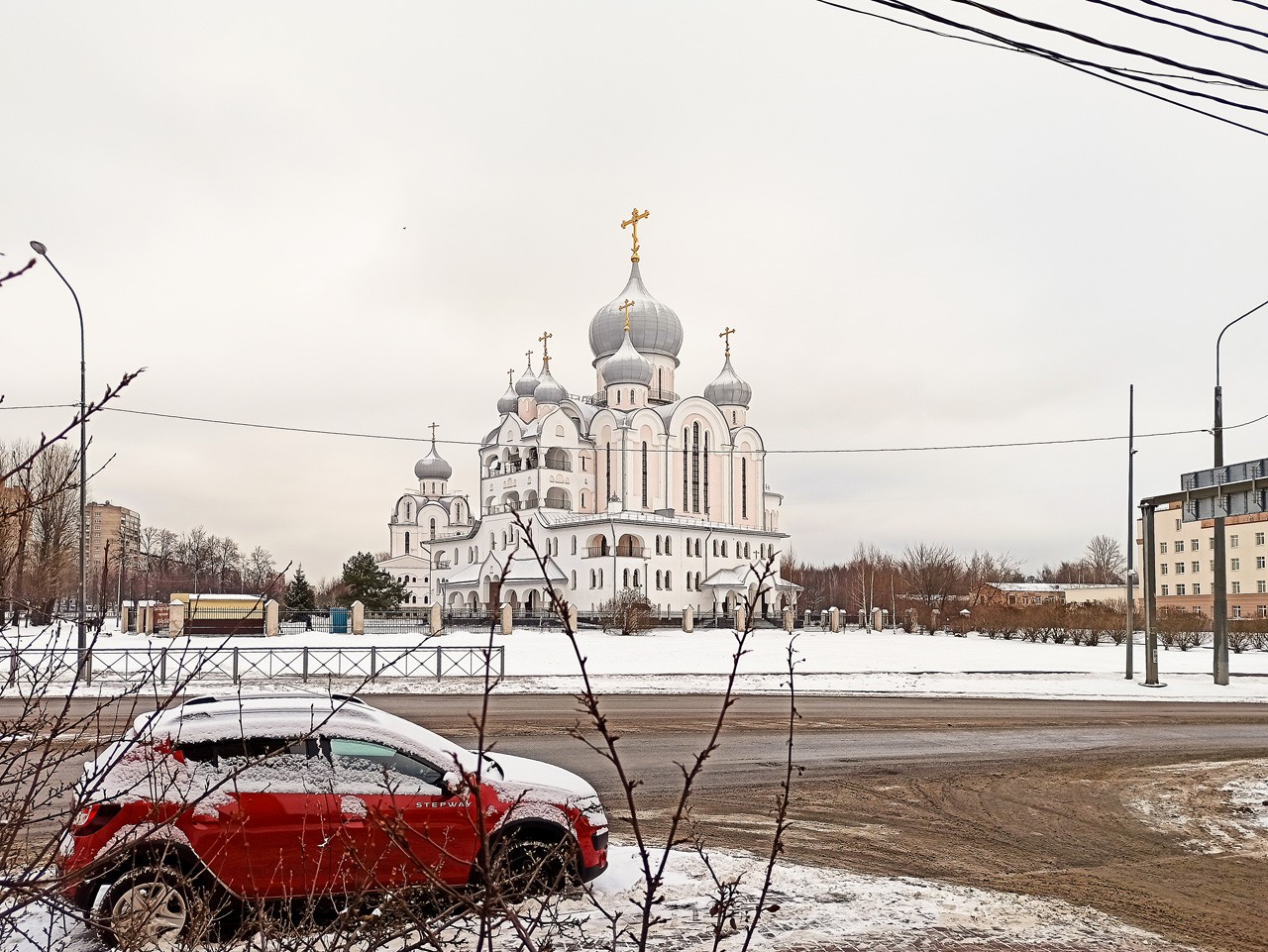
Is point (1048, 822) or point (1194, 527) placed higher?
point (1194, 527)

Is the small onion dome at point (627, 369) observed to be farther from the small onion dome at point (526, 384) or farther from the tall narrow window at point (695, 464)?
the small onion dome at point (526, 384)

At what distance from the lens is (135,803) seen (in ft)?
20.0

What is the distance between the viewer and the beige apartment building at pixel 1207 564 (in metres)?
77.4

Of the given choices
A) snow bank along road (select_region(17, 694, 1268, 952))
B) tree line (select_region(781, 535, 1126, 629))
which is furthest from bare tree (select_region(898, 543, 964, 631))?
snow bank along road (select_region(17, 694, 1268, 952))

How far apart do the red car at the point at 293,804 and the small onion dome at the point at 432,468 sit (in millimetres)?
89116

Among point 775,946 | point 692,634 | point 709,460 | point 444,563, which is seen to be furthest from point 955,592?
point 775,946

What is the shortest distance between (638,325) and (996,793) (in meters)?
65.2

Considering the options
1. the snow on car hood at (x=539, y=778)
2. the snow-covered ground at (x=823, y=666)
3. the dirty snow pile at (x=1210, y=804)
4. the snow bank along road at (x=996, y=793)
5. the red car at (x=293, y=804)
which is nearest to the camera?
the red car at (x=293, y=804)

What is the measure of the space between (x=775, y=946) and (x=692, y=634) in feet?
135

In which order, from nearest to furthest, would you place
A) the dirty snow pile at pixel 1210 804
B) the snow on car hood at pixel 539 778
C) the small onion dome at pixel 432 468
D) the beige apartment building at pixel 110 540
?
the snow on car hood at pixel 539 778 < the dirty snow pile at pixel 1210 804 < the beige apartment building at pixel 110 540 < the small onion dome at pixel 432 468

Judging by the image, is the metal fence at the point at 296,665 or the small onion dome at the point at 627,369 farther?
the small onion dome at the point at 627,369

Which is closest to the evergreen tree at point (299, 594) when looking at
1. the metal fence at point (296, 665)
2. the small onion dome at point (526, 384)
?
the small onion dome at point (526, 384)

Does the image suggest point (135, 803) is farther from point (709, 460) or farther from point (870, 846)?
point (709, 460)

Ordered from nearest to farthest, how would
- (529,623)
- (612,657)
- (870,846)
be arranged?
(870,846)
(612,657)
(529,623)
